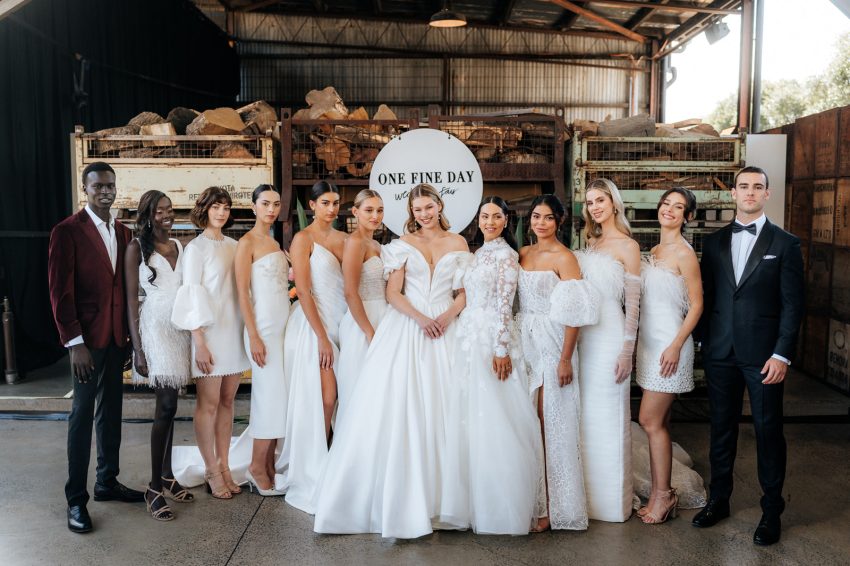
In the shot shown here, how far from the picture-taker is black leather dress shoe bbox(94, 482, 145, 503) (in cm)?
389

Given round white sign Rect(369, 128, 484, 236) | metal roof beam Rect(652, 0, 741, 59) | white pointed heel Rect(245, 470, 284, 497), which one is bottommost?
white pointed heel Rect(245, 470, 284, 497)

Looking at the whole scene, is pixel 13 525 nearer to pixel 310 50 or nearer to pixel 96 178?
pixel 96 178

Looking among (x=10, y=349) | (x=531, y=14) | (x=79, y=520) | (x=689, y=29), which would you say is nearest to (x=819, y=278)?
(x=79, y=520)

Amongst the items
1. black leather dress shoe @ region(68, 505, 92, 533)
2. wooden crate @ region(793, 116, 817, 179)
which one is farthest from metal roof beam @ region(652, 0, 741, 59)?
black leather dress shoe @ region(68, 505, 92, 533)

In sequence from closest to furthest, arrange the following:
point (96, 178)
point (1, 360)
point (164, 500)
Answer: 1. point (96, 178)
2. point (164, 500)
3. point (1, 360)

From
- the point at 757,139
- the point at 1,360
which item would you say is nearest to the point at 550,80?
the point at 757,139

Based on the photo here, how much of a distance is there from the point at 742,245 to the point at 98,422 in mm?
3513

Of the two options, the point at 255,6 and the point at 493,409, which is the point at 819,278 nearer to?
the point at 493,409

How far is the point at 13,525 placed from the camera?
3.62 meters

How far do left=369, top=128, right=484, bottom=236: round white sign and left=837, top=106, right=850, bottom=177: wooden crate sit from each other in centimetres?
344

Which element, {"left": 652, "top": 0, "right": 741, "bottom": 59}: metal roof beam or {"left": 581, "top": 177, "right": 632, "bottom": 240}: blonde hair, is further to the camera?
{"left": 652, "top": 0, "right": 741, "bottom": 59}: metal roof beam

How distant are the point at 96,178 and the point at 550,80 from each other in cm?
1281

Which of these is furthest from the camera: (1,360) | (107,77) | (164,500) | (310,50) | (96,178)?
(310,50)

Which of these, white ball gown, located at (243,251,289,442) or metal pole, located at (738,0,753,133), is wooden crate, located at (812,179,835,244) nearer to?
metal pole, located at (738,0,753,133)
